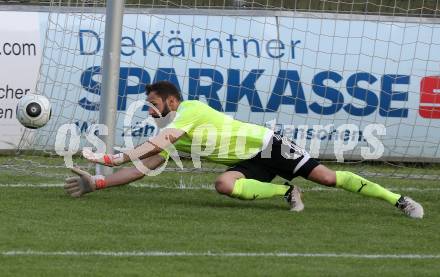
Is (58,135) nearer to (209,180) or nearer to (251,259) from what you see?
(209,180)

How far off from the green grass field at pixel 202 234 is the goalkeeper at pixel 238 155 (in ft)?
0.60

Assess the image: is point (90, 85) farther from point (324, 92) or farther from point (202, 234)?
point (202, 234)

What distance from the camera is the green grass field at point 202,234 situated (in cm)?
746

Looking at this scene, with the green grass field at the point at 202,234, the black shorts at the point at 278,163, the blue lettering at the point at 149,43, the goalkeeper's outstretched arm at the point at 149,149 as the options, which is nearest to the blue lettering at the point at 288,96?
the blue lettering at the point at 149,43

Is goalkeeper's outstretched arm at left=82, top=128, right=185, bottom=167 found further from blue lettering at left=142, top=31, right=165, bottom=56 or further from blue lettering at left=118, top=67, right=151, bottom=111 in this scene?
blue lettering at left=142, top=31, right=165, bottom=56

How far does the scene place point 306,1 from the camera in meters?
17.0

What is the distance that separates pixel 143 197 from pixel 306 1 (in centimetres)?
676

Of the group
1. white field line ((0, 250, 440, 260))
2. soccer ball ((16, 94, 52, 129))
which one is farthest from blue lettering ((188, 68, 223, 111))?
white field line ((0, 250, 440, 260))

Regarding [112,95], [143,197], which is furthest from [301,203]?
[112,95]

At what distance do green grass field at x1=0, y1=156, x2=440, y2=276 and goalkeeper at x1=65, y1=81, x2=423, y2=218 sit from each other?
0.60 feet

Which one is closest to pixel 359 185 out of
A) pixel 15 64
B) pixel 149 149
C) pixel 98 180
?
pixel 149 149

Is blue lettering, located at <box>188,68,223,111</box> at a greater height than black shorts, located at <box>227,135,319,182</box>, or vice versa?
blue lettering, located at <box>188,68,223,111</box>

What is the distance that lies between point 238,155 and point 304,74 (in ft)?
16.3

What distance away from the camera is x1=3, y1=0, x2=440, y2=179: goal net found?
15.0 meters
